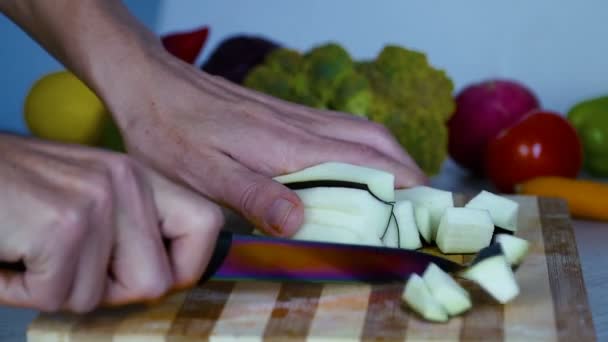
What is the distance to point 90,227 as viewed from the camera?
2.69 ft

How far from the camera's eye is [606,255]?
4.66 ft

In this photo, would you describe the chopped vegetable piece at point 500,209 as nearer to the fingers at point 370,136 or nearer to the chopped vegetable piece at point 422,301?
the fingers at point 370,136

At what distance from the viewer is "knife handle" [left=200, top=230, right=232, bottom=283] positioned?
998 mm

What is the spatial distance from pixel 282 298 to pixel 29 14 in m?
0.55

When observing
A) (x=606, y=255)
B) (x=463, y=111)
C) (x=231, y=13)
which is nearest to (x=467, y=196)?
(x=606, y=255)

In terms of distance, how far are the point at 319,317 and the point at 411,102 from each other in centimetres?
81

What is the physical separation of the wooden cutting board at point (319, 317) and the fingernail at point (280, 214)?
0.23 ft

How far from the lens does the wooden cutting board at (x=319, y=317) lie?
94 centimetres

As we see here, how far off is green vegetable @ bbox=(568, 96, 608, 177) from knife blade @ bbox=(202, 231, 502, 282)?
2.94ft

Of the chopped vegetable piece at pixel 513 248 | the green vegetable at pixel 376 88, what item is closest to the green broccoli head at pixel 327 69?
the green vegetable at pixel 376 88

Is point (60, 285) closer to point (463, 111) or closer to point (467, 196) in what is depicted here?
point (467, 196)

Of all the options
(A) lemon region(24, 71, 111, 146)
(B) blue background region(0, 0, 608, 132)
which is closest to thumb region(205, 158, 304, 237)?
(A) lemon region(24, 71, 111, 146)

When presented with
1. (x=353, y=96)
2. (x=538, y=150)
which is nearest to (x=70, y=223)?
(x=353, y=96)

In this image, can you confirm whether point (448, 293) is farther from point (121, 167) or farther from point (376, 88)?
point (376, 88)
